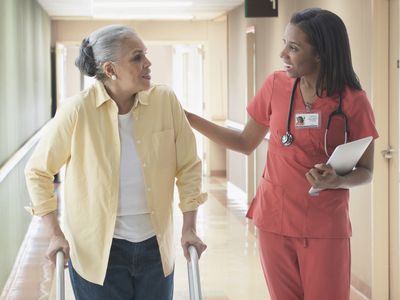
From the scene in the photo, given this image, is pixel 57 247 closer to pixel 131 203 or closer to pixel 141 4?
pixel 131 203

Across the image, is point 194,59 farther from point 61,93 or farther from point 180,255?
point 180,255

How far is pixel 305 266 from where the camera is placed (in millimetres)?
2445

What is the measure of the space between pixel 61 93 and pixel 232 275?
7394 millimetres

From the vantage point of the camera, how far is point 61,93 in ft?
40.5

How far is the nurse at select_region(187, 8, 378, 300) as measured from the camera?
2387 millimetres

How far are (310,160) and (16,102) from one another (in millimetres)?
4678

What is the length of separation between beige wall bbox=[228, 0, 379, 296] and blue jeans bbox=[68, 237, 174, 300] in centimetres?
283

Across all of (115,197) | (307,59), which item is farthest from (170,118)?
(307,59)

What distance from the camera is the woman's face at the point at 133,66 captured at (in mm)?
2225

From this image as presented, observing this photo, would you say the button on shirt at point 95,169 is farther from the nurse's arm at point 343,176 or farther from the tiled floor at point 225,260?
the tiled floor at point 225,260

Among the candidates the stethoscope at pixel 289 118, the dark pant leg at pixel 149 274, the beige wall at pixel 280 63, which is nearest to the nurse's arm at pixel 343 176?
the stethoscope at pixel 289 118

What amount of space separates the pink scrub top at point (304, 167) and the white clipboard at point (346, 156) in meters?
0.09

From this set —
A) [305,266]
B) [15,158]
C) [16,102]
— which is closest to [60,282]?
[305,266]

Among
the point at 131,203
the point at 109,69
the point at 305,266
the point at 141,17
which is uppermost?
the point at 141,17
